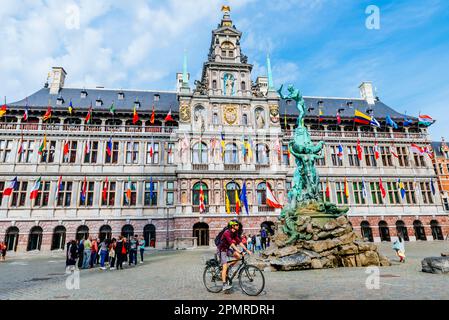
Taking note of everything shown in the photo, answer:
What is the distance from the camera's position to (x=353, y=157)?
36500 mm

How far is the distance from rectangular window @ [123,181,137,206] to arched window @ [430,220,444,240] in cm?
3565

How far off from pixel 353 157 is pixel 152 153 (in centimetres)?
2524

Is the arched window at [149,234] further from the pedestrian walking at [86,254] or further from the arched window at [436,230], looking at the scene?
the arched window at [436,230]

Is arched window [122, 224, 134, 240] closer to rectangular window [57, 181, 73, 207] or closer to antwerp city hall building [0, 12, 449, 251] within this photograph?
antwerp city hall building [0, 12, 449, 251]

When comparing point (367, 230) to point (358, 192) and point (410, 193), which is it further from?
point (410, 193)

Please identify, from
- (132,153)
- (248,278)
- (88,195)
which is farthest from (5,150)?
(248,278)

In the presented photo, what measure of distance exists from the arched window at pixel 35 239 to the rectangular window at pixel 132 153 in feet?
36.2

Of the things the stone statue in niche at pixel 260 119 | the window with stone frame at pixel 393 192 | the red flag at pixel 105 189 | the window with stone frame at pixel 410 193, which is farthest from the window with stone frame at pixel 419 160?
the red flag at pixel 105 189

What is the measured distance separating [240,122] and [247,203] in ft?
32.2

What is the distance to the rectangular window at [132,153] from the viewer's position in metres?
32.6

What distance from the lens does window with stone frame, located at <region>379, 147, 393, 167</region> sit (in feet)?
121

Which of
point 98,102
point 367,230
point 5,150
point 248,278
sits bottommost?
point 248,278

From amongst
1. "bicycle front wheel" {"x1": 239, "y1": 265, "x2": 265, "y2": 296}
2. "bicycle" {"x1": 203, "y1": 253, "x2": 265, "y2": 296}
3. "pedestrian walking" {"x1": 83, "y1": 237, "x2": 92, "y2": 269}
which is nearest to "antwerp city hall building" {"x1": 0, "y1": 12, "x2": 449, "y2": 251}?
"pedestrian walking" {"x1": 83, "y1": 237, "x2": 92, "y2": 269}
